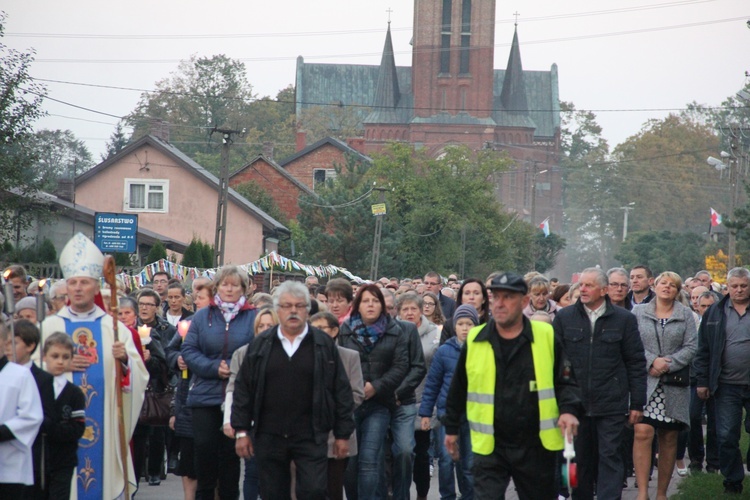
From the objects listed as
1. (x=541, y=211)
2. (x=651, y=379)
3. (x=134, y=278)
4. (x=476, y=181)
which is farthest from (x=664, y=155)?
(x=651, y=379)

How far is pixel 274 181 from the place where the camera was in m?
65.2

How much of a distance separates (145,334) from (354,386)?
321 cm

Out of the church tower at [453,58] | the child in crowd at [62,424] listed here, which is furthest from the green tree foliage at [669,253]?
the child in crowd at [62,424]

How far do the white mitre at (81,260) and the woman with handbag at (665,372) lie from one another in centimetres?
464

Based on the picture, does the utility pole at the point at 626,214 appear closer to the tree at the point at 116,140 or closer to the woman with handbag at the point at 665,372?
the tree at the point at 116,140

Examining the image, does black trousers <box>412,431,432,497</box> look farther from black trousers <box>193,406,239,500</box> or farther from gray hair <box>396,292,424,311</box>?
black trousers <box>193,406,239,500</box>

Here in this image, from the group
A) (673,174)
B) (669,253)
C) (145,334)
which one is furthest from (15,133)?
(673,174)

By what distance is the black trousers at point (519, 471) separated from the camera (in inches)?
278

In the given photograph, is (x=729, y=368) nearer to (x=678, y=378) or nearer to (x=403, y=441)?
(x=678, y=378)

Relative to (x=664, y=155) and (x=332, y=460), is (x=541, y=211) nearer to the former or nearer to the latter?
(x=664, y=155)

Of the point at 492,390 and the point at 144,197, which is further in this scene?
the point at 144,197

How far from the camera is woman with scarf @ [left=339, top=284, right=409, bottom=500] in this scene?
939cm

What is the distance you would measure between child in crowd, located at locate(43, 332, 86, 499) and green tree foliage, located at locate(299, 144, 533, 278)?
4686cm

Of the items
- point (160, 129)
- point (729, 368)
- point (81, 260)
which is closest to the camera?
point (81, 260)
